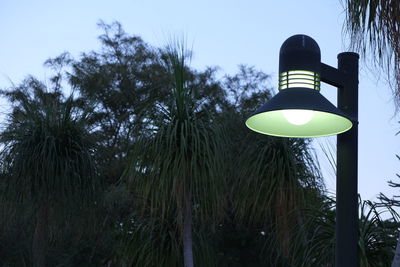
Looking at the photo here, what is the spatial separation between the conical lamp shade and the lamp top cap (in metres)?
0.12

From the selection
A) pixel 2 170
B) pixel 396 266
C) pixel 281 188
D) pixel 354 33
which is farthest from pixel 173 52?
pixel 396 266

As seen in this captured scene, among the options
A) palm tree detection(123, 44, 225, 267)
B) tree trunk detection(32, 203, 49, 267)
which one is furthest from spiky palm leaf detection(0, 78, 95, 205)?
palm tree detection(123, 44, 225, 267)

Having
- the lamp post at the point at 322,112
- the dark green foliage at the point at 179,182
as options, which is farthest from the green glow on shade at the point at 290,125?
the dark green foliage at the point at 179,182

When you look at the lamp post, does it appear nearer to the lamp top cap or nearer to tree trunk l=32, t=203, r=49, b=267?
the lamp top cap

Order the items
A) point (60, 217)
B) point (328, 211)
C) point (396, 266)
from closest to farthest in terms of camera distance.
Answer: point (396, 266) → point (328, 211) → point (60, 217)

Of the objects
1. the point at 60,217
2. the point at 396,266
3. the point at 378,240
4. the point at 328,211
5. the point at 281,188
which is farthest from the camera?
the point at 60,217

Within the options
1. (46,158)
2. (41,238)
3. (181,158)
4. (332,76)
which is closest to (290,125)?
(332,76)

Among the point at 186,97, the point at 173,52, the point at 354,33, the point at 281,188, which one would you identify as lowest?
the point at 281,188

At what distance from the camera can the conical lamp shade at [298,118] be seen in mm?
1569

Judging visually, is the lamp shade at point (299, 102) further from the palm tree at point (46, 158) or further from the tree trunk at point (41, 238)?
the tree trunk at point (41, 238)

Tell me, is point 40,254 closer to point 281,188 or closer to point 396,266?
point 281,188

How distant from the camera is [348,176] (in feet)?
5.65

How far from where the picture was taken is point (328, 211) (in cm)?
518

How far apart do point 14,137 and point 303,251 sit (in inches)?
145
